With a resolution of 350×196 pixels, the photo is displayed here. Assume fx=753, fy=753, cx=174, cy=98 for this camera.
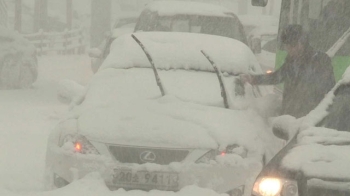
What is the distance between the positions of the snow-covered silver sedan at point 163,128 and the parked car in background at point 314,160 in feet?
2.15

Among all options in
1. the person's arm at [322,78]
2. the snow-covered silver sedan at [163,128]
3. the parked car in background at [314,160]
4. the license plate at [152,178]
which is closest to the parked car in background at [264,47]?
the person's arm at [322,78]

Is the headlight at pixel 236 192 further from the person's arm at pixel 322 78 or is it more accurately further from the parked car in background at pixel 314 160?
the person's arm at pixel 322 78

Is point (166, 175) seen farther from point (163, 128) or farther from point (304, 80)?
point (304, 80)

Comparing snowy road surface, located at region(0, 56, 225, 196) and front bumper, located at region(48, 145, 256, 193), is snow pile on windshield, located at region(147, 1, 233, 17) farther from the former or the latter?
front bumper, located at region(48, 145, 256, 193)

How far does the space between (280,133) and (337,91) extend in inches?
22.5

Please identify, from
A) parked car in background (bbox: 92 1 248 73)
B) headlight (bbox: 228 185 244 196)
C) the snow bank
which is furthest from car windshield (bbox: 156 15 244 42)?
the snow bank

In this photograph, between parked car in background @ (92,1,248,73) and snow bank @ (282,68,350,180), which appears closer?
snow bank @ (282,68,350,180)

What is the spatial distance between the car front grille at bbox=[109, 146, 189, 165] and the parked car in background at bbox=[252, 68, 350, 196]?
944mm

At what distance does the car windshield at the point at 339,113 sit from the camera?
5.39 metres

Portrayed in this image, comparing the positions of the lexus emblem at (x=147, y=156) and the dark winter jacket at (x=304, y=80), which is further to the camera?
the dark winter jacket at (x=304, y=80)

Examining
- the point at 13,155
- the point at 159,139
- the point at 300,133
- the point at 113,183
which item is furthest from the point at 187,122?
the point at 13,155

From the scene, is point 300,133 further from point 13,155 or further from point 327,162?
point 13,155

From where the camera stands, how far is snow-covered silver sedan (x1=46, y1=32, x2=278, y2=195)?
5.88 meters

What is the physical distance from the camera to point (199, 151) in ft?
19.5
